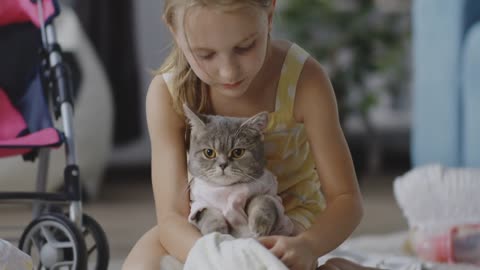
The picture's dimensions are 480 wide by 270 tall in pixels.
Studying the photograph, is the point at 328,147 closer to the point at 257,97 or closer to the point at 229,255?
the point at 257,97

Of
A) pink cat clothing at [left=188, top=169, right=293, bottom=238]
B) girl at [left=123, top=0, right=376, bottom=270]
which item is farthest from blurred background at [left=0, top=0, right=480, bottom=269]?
pink cat clothing at [left=188, top=169, right=293, bottom=238]

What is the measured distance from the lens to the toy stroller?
169 cm

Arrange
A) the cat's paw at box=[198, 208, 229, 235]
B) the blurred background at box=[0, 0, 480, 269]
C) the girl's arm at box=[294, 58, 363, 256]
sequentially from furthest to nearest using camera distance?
the blurred background at box=[0, 0, 480, 269] → the girl's arm at box=[294, 58, 363, 256] → the cat's paw at box=[198, 208, 229, 235]

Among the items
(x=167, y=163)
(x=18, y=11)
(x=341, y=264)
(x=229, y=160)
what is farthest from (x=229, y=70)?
(x=18, y=11)

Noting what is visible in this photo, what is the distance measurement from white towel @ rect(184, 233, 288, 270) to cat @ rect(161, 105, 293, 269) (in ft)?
0.18

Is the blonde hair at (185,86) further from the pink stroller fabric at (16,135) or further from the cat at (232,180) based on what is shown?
the pink stroller fabric at (16,135)

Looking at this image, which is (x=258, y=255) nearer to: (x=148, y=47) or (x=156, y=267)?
(x=156, y=267)

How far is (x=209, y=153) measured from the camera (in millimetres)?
1389

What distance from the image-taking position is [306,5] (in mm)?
3973

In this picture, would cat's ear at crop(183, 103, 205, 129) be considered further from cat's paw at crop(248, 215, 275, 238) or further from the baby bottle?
the baby bottle

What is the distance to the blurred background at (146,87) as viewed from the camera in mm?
3314

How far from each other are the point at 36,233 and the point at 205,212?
18.9 inches

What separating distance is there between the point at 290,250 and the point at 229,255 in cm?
9

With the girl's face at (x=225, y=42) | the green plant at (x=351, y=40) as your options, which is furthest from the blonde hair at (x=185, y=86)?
the green plant at (x=351, y=40)
